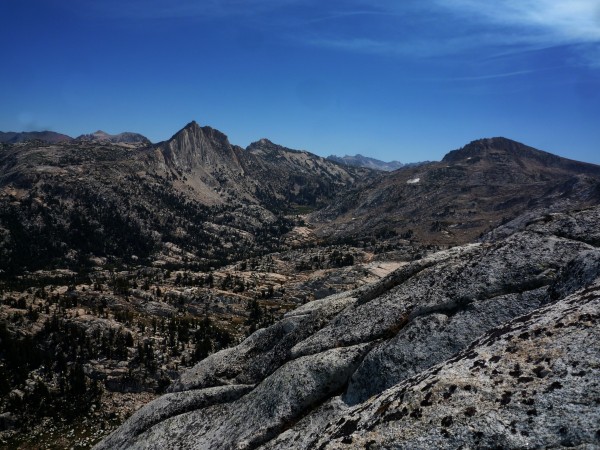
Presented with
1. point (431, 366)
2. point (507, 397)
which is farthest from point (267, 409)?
point (507, 397)

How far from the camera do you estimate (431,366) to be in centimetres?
2111

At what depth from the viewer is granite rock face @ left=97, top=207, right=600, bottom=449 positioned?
14.9m

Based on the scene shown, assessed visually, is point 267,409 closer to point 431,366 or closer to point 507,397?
point 431,366

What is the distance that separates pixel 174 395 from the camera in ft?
119

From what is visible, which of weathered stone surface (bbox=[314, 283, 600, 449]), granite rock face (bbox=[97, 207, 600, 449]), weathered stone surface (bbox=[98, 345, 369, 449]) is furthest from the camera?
weathered stone surface (bbox=[98, 345, 369, 449])

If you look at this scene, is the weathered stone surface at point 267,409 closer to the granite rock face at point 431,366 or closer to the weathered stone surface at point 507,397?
the granite rock face at point 431,366

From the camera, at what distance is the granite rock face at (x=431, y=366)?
14.9 meters

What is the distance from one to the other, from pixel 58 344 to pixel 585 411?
138984 millimetres

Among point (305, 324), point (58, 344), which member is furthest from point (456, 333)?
point (58, 344)

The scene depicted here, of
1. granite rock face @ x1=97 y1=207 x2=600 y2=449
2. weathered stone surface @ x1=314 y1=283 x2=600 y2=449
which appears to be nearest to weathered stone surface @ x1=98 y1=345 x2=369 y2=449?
granite rock face @ x1=97 y1=207 x2=600 y2=449

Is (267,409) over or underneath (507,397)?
underneath

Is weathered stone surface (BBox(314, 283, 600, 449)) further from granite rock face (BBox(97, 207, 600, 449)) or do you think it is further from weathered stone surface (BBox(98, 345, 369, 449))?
weathered stone surface (BBox(98, 345, 369, 449))

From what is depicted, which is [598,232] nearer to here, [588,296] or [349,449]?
[588,296]

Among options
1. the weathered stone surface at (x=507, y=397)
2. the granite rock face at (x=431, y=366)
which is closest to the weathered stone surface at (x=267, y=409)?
the granite rock face at (x=431, y=366)
